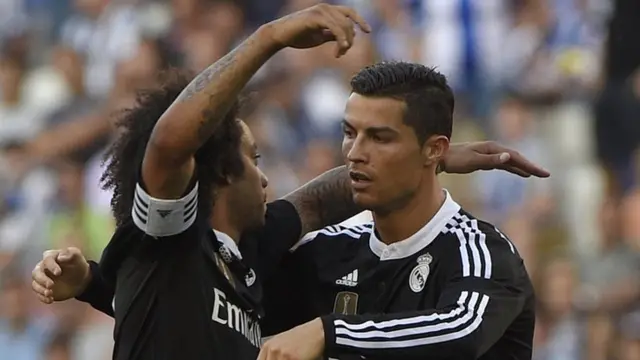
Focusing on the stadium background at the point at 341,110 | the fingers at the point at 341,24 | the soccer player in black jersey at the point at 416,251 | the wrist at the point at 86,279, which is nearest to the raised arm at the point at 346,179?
the soccer player in black jersey at the point at 416,251

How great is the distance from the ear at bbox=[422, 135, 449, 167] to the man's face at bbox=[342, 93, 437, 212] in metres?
0.02

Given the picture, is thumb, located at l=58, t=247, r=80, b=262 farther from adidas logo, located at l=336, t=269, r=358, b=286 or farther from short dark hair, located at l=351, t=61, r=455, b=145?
short dark hair, located at l=351, t=61, r=455, b=145

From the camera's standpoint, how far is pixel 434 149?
167 inches

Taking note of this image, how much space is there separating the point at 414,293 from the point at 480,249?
0.23m

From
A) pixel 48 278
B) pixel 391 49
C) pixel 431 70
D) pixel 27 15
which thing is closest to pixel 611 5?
pixel 391 49

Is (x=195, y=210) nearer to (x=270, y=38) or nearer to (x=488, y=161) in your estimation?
(x=270, y=38)

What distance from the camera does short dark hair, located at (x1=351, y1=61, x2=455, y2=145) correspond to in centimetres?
416

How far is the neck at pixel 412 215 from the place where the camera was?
426 centimetres

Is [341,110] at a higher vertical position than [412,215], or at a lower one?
higher

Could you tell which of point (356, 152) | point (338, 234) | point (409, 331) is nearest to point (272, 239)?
point (338, 234)

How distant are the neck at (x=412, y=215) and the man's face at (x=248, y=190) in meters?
0.36

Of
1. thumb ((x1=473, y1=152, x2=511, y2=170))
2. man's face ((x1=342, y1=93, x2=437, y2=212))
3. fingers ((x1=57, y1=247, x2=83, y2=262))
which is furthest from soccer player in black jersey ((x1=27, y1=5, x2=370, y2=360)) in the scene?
thumb ((x1=473, y1=152, x2=511, y2=170))

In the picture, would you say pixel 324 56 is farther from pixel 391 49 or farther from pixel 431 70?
pixel 431 70

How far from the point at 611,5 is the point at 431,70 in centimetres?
560
